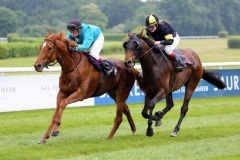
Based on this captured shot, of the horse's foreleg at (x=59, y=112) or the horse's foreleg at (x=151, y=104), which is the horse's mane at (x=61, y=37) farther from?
the horse's foreleg at (x=151, y=104)

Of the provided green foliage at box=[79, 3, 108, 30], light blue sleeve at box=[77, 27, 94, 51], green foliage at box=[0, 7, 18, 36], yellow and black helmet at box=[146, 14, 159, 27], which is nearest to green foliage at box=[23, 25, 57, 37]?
green foliage at box=[0, 7, 18, 36]

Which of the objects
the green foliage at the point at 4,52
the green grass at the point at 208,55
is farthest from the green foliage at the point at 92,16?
the green foliage at the point at 4,52

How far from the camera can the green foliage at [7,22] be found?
52.8 m

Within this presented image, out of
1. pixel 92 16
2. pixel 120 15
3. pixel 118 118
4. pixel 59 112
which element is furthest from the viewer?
pixel 120 15

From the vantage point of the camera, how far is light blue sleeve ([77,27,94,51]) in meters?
8.99

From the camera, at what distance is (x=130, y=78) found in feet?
32.6

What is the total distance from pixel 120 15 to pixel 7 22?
22.6 meters

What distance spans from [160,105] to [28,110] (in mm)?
3151

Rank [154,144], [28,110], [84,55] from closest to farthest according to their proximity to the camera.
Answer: [154,144] < [84,55] < [28,110]

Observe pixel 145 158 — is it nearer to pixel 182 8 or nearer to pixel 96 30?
pixel 96 30

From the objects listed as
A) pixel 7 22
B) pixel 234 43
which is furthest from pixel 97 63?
pixel 7 22

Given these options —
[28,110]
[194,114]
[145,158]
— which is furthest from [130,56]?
[28,110]

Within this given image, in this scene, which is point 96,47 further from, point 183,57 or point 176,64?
point 183,57

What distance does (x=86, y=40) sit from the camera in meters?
9.05
